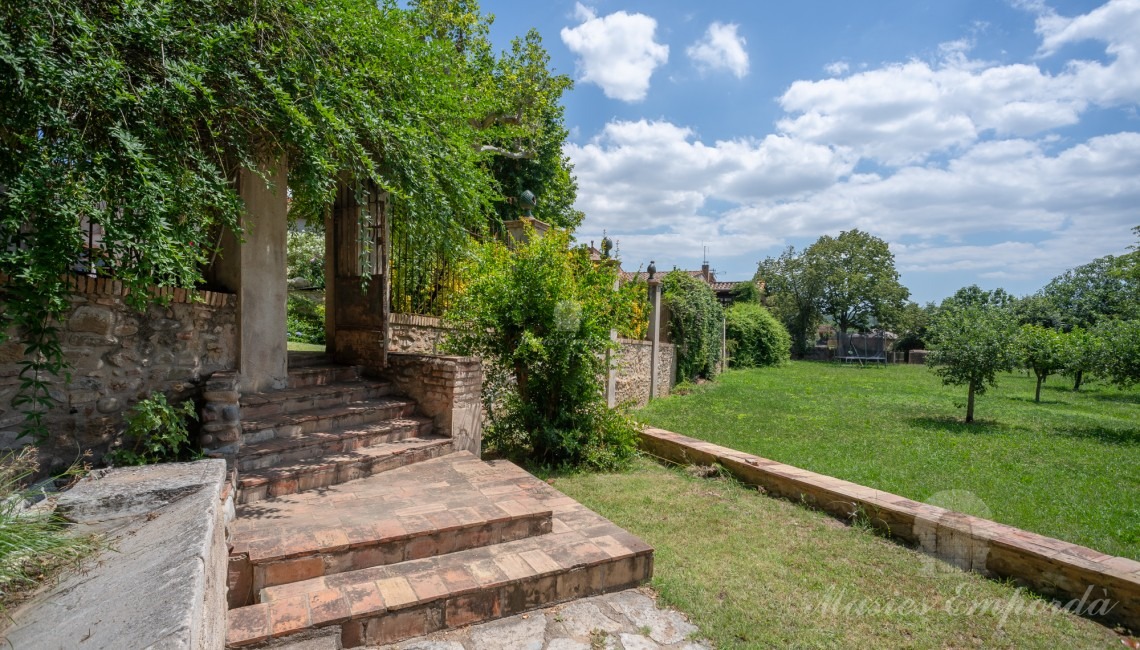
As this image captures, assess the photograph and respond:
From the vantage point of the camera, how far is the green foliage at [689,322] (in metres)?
13.6

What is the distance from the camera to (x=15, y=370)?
3.19 meters

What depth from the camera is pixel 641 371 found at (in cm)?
1143

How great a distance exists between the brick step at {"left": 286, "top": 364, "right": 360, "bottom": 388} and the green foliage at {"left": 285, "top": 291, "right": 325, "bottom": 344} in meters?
6.03

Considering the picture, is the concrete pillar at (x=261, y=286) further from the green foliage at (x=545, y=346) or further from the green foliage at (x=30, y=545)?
the green foliage at (x=30, y=545)

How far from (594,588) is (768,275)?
1392 inches

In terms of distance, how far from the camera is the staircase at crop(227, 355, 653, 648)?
110 inches

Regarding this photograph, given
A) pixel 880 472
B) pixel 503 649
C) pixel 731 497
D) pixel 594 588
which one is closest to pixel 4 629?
pixel 503 649

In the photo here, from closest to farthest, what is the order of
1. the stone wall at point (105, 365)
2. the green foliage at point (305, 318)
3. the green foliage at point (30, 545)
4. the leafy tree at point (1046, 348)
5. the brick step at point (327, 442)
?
1. the green foliage at point (30, 545)
2. the stone wall at point (105, 365)
3. the brick step at point (327, 442)
4. the leafy tree at point (1046, 348)
5. the green foliage at point (305, 318)

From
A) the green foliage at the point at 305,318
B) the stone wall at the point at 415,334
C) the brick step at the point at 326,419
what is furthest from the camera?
the green foliage at the point at 305,318

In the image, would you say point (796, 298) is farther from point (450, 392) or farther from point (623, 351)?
point (450, 392)

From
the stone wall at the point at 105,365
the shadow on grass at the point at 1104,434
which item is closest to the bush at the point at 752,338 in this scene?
the shadow on grass at the point at 1104,434

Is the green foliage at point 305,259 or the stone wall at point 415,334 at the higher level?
the green foliage at point 305,259

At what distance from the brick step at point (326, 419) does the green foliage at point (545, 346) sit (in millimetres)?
1042

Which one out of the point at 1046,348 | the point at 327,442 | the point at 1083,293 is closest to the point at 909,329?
the point at 1083,293
